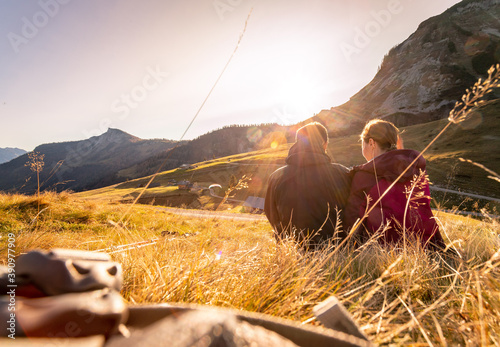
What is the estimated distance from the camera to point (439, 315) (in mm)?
1546

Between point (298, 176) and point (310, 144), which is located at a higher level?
point (310, 144)

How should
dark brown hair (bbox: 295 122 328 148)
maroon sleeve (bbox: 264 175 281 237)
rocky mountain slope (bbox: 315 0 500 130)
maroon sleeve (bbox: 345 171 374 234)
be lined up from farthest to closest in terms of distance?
rocky mountain slope (bbox: 315 0 500 130) < maroon sleeve (bbox: 264 175 281 237) < dark brown hair (bbox: 295 122 328 148) < maroon sleeve (bbox: 345 171 374 234)

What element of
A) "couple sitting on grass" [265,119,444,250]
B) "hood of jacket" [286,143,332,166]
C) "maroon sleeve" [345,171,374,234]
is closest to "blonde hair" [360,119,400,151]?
"couple sitting on grass" [265,119,444,250]

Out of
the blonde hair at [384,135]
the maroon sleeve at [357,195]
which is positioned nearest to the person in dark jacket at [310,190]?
the maroon sleeve at [357,195]

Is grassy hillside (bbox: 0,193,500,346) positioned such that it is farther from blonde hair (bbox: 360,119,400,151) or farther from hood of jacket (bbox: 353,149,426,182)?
blonde hair (bbox: 360,119,400,151)

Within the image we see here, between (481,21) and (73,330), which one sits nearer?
(73,330)

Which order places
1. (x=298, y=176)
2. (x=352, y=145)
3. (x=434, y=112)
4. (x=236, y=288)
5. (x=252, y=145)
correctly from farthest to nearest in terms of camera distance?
(x=252, y=145) → (x=434, y=112) → (x=352, y=145) → (x=298, y=176) → (x=236, y=288)

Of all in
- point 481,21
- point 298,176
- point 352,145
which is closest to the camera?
point 298,176

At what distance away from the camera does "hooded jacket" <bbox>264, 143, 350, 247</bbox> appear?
396 centimetres

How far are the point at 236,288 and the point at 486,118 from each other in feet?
290

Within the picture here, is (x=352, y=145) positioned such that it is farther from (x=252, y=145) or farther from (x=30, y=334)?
(x=252, y=145)

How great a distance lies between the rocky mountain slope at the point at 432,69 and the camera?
346 ft

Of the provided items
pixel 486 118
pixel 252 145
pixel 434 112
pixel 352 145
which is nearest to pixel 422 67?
pixel 434 112

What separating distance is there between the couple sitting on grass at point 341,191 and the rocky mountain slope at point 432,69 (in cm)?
12068
